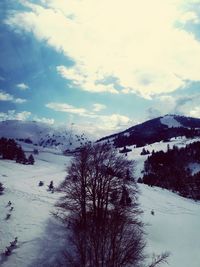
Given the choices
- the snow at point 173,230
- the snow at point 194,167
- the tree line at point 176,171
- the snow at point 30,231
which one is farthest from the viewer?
the snow at point 194,167

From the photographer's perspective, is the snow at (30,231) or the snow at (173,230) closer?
the snow at (30,231)

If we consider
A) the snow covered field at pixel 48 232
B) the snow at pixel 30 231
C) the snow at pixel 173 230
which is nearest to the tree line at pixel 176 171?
the snow at pixel 173 230

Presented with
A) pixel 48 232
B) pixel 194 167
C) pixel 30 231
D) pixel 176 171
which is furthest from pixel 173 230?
pixel 194 167

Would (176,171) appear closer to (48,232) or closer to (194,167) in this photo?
(194,167)

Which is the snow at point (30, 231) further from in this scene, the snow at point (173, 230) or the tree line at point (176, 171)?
the tree line at point (176, 171)

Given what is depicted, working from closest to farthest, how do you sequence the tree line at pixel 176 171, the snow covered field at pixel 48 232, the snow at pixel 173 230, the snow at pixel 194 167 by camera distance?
1. the snow covered field at pixel 48 232
2. the snow at pixel 173 230
3. the tree line at pixel 176 171
4. the snow at pixel 194 167

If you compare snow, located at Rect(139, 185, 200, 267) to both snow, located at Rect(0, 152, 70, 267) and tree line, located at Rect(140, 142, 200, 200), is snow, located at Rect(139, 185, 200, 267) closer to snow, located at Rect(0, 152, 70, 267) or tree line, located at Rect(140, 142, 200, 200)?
snow, located at Rect(0, 152, 70, 267)

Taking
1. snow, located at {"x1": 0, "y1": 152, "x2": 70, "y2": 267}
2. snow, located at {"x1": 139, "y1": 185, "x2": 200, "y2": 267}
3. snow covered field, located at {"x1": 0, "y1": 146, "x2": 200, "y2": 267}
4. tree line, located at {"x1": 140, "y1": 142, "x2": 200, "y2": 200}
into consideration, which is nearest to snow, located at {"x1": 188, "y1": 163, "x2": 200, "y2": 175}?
tree line, located at {"x1": 140, "y1": 142, "x2": 200, "y2": 200}

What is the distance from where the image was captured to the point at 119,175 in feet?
101

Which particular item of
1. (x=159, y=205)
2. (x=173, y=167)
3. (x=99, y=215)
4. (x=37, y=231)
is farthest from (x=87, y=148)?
(x=173, y=167)

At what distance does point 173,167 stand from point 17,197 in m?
119

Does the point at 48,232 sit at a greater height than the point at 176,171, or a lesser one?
lesser

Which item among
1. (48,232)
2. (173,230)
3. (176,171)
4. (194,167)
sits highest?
(194,167)

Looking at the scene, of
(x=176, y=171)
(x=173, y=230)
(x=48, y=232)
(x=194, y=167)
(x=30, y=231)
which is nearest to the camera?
(x=30, y=231)
